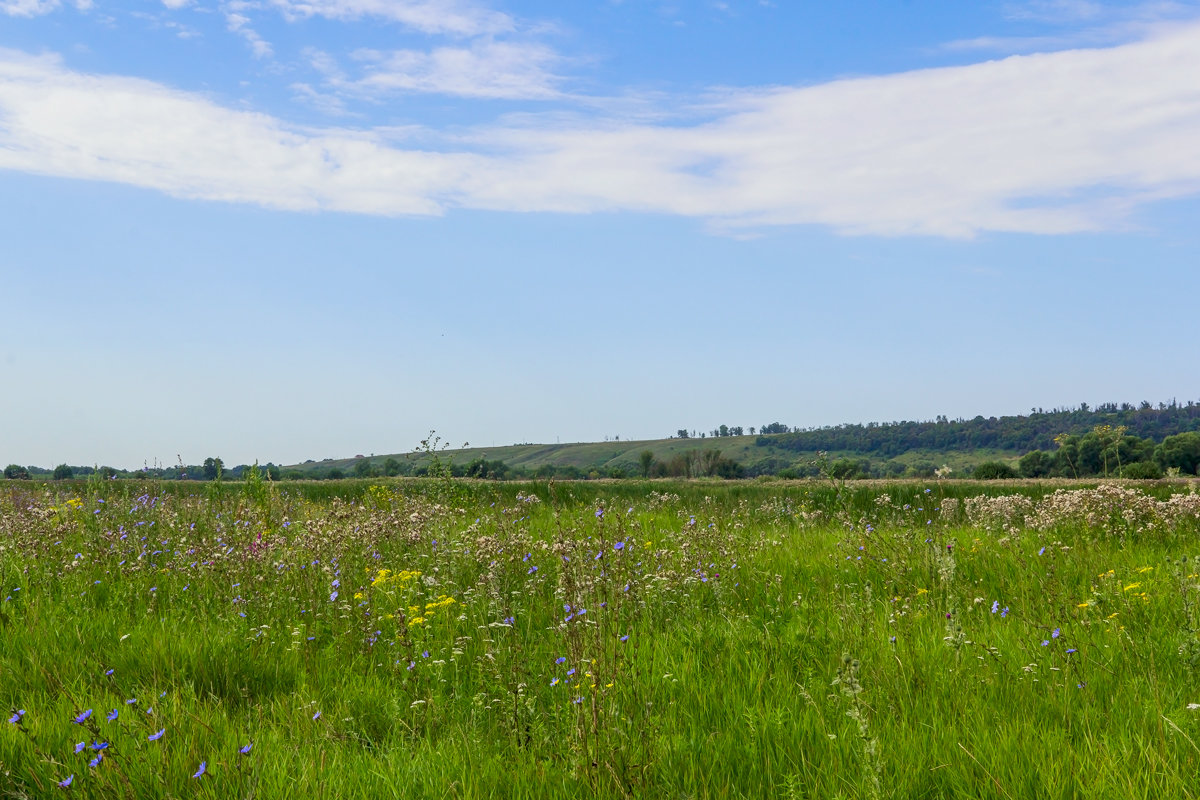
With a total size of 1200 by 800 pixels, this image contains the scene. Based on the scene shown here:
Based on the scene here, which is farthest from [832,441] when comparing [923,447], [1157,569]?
[1157,569]

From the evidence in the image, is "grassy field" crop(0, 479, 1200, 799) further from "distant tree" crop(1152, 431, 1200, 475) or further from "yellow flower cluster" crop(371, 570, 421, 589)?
"distant tree" crop(1152, 431, 1200, 475)

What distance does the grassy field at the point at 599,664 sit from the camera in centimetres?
306

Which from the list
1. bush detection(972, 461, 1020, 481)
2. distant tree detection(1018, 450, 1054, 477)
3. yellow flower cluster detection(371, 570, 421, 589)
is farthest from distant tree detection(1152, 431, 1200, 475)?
yellow flower cluster detection(371, 570, 421, 589)

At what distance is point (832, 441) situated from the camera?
614ft

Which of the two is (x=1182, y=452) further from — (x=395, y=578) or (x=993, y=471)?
(x=395, y=578)

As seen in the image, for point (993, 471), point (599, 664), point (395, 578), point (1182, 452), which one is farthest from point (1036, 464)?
point (599, 664)

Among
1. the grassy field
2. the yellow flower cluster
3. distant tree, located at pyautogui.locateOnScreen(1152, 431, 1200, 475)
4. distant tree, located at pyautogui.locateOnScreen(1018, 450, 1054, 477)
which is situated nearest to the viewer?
the grassy field

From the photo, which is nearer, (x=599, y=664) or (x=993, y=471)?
(x=599, y=664)

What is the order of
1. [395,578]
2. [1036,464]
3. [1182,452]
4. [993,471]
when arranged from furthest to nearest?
1. [1036,464]
2. [1182,452]
3. [993,471]
4. [395,578]

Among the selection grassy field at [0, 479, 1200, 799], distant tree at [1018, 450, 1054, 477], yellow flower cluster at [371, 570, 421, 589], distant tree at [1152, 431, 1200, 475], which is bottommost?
distant tree at [1018, 450, 1054, 477]

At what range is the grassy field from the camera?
3.06 m

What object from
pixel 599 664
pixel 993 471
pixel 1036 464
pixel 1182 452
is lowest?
pixel 1036 464

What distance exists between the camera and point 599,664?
139 inches

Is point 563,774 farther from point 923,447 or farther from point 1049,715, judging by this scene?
point 923,447
